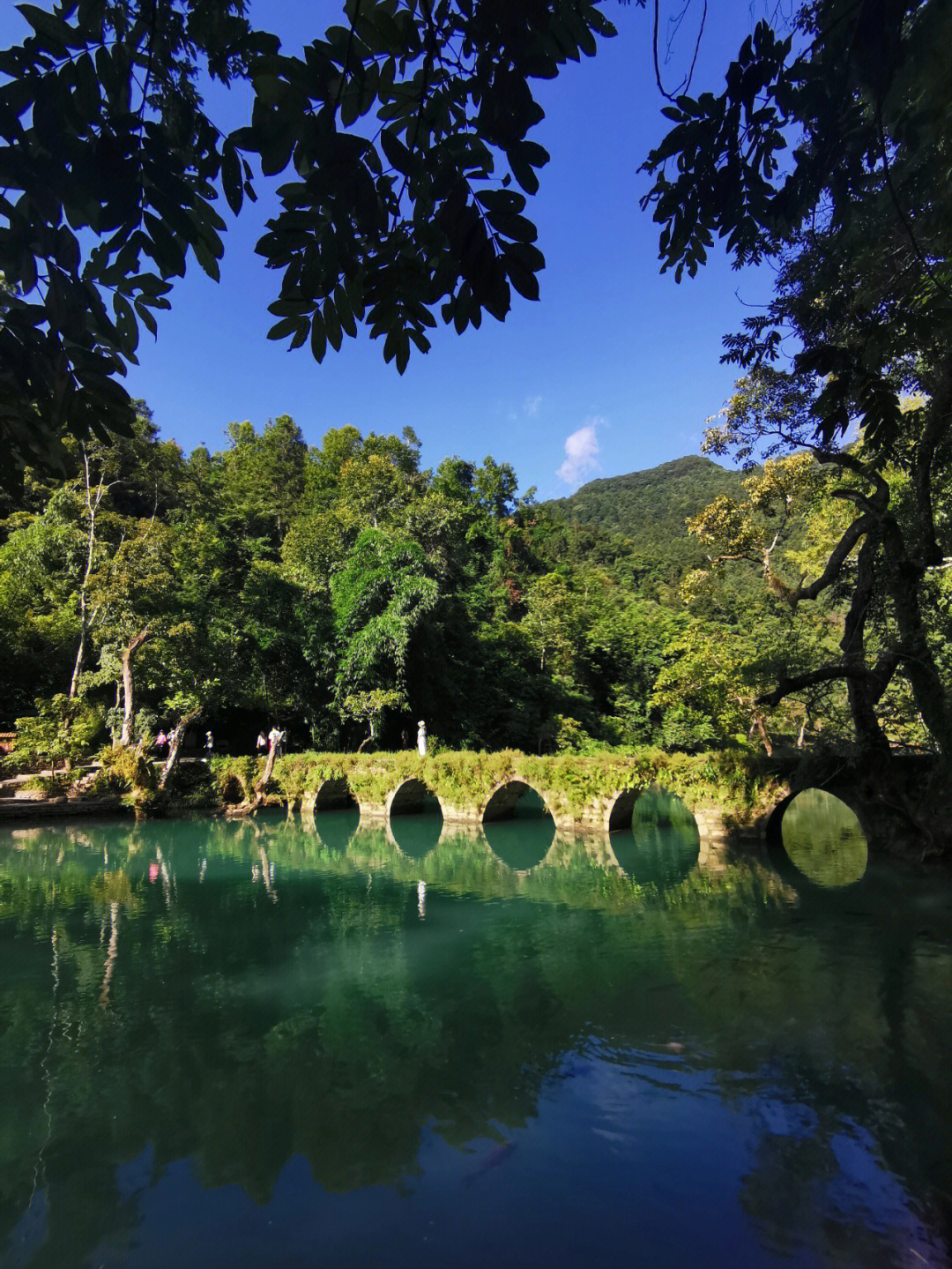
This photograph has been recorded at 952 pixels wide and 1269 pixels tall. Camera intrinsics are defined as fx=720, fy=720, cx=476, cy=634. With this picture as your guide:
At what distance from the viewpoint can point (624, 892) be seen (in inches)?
408

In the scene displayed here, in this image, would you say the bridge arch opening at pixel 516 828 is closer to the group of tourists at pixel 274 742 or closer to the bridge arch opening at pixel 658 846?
the bridge arch opening at pixel 658 846

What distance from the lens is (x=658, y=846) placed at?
47.1ft

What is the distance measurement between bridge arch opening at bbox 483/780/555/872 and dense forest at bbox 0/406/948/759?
418 cm

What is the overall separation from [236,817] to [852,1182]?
17.5 metres

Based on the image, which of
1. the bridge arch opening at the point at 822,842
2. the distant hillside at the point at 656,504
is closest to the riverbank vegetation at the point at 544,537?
the bridge arch opening at the point at 822,842

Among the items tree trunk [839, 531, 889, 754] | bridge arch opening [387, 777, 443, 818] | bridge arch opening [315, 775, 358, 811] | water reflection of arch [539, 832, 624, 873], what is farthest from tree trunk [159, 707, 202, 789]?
tree trunk [839, 531, 889, 754]

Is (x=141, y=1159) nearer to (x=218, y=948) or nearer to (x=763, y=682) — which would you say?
(x=218, y=948)

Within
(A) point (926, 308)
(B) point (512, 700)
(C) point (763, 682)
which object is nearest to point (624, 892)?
(C) point (763, 682)

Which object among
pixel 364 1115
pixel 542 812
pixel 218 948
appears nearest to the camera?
pixel 364 1115

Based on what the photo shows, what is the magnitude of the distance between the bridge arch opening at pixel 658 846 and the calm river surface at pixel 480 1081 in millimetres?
1904

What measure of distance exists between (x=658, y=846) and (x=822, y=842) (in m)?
3.41

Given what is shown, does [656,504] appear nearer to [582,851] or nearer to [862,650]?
[582,851]

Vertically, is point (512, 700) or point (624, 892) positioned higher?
point (512, 700)

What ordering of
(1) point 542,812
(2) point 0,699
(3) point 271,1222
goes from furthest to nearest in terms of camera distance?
(2) point 0,699 < (1) point 542,812 < (3) point 271,1222
